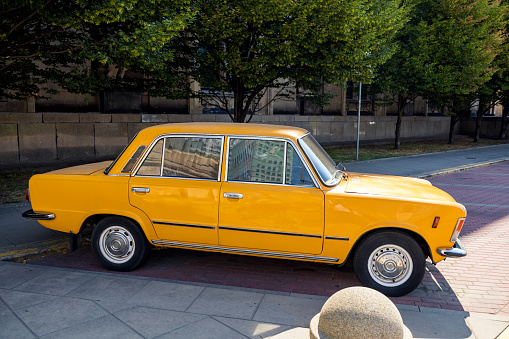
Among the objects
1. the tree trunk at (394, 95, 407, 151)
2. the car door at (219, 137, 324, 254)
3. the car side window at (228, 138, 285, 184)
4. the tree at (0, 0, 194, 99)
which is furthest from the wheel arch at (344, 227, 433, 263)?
the tree trunk at (394, 95, 407, 151)

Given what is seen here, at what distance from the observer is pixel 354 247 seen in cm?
488

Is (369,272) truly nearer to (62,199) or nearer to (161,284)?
(161,284)

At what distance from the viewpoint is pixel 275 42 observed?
487 inches

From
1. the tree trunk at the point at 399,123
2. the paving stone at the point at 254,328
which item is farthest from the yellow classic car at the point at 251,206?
the tree trunk at the point at 399,123

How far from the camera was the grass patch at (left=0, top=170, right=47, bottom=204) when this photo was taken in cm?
940

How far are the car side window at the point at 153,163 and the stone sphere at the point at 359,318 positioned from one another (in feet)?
9.60

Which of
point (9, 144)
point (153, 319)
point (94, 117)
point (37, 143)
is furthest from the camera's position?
point (94, 117)

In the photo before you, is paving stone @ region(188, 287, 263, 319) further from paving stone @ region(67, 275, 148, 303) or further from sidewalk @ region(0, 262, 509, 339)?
paving stone @ region(67, 275, 148, 303)

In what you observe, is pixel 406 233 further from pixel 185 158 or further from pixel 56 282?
pixel 56 282

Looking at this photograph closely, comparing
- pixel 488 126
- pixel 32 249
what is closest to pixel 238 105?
pixel 32 249

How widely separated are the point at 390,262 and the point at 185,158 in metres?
2.69

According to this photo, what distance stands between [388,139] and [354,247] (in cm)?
2472

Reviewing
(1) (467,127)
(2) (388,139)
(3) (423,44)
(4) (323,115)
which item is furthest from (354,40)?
(1) (467,127)

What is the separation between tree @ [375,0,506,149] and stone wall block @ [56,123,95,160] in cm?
1379
